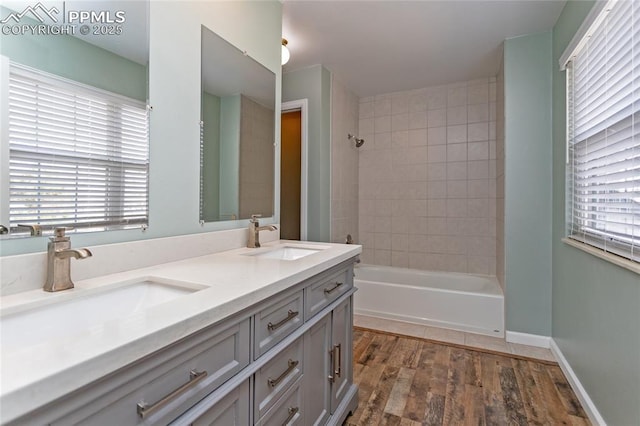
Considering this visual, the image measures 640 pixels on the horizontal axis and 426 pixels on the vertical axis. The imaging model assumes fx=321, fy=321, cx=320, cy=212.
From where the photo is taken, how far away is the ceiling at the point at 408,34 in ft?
7.06

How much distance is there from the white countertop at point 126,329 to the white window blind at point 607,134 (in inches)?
52.5

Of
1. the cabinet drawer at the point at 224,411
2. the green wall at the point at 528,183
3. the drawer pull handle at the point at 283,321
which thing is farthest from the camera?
the green wall at the point at 528,183

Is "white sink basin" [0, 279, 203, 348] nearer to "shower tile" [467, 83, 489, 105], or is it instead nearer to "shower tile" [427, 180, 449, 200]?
"shower tile" [427, 180, 449, 200]

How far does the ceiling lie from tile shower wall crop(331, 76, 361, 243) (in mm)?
292

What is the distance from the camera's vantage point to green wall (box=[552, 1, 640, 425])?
49.8 inches

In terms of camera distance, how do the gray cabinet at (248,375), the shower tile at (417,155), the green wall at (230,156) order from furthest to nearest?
the shower tile at (417,155) < the green wall at (230,156) < the gray cabinet at (248,375)

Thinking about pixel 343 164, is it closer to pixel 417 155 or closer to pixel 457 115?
pixel 417 155

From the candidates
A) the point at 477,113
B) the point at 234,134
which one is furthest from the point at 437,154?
the point at 234,134

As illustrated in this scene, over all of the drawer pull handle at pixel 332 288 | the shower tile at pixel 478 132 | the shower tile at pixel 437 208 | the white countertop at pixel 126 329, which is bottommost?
the drawer pull handle at pixel 332 288

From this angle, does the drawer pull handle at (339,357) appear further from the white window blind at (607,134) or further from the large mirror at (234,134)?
the white window blind at (607,134)

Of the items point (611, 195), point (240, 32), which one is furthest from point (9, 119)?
point (611, 195)

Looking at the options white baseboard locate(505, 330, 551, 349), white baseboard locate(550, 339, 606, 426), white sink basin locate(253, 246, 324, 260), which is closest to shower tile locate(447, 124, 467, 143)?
white baseboard locate(505, 330, 551, 349)

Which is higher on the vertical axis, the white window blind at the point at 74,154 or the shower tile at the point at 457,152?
the shower tile at the point at 457,152

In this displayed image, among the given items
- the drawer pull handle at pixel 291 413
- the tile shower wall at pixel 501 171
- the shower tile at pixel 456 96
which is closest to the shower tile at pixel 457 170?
the tile shower wall at pixel 501 171
